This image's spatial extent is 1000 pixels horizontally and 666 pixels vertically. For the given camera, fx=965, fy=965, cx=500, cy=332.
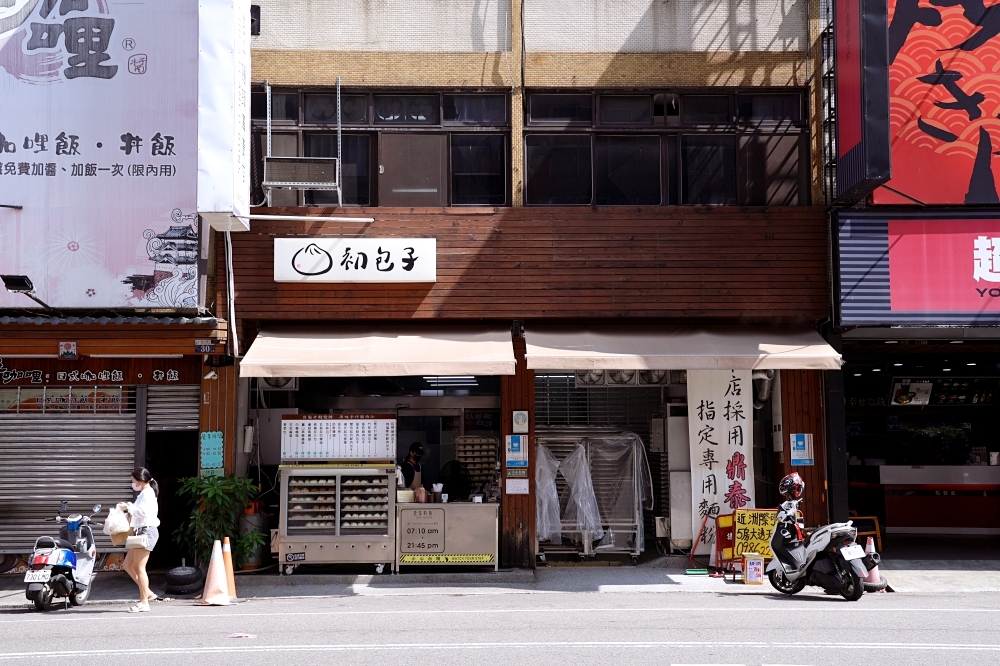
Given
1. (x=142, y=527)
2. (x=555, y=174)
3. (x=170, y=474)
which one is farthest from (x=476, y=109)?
(x=142, y=527)

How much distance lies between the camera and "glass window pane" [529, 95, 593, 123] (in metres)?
15.4

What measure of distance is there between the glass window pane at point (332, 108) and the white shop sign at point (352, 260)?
2.08m

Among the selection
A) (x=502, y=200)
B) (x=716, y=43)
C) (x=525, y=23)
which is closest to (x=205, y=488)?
(x=502, y=200)

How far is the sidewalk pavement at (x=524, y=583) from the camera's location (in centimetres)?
1307

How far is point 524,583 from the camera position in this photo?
45.0 feet

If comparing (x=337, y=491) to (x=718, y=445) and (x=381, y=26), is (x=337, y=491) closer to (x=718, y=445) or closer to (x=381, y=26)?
(x=718, y=445)

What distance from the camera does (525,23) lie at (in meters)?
15.4

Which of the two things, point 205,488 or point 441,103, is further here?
point 441,103

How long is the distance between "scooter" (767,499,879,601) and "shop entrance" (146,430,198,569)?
9.12m

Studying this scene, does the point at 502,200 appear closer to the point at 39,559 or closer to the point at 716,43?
the point at 716,43

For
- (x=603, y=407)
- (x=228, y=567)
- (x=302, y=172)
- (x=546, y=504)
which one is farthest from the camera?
(x=603, y=407)

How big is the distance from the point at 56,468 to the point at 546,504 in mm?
7534

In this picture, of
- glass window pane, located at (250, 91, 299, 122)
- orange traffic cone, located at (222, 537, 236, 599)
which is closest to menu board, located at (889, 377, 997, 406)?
glass window pane, located at (250, 91, 299, 122)

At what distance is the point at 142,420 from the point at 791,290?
10.2 metres
